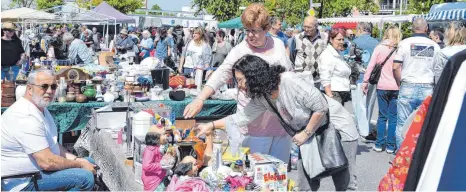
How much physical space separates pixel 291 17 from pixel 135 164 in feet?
135

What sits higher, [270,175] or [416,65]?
[416,65]

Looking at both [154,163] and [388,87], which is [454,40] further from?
[154,163]

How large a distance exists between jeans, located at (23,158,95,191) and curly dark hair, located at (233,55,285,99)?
1.63m

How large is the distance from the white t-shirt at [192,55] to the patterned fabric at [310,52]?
4.60 meters

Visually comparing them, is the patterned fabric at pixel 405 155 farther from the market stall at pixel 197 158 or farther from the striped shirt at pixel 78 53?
the striped shirt at pixel 78 53

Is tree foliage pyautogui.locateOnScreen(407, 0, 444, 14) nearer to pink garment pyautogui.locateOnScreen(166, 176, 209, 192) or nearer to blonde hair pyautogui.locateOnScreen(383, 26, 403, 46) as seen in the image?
blonde hair pyautogui.locateOnScreen(383, 26, 403, 46)

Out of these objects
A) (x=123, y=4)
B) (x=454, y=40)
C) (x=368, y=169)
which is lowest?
(x=368, y=169)

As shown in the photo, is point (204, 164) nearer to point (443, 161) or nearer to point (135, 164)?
point (135, 164)

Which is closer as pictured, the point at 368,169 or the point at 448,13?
the point at 368,169

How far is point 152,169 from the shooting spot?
12.5 ft

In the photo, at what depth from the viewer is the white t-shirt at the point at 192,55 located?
10625 millimetres

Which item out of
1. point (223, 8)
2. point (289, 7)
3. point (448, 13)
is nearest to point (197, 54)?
point (448, 13)

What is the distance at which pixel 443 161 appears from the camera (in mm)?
1363

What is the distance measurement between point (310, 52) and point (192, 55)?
4.87 m
